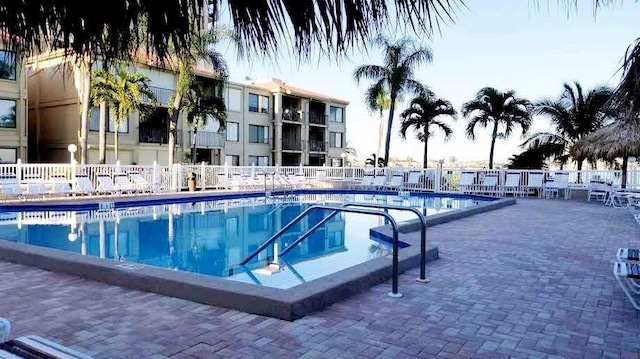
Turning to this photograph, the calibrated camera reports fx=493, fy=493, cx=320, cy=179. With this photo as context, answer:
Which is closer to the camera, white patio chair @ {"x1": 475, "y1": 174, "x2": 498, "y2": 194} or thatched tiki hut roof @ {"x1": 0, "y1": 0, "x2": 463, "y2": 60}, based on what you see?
thatched tiki hut roof @ {"x1": 0, "y1": 0, "x2": 463, "y2": 60}

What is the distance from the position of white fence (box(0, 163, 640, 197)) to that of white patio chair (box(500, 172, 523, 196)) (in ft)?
Result: 0.71

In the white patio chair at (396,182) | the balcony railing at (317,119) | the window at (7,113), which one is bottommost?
the white patio chair at (396,182)

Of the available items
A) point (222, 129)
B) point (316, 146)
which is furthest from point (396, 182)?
point (316, 146)

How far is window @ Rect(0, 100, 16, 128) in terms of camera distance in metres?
20.8

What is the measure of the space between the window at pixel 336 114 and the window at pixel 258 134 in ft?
22.3

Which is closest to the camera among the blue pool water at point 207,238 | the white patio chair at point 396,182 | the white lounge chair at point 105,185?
the blue pool water at point 207,238

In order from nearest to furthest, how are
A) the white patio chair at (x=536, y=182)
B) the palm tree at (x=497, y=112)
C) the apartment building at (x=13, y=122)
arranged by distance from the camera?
the white patio chair at (x=536, y=182) → the apartment building at (x=13, y=122) → the palm tree at (x=497, y=112)

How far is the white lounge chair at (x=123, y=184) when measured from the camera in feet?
51.6

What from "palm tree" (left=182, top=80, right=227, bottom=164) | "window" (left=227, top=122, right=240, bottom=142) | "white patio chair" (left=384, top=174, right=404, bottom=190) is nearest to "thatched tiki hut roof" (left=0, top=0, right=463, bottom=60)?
"white patio chair" (left=384, top=174, right=404, bottom=190)

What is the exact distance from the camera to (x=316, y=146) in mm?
36406

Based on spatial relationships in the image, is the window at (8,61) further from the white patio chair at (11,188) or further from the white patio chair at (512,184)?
the white patio chair at (512,184)

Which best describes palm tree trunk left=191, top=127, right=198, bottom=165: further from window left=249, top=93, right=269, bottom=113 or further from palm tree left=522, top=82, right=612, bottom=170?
palm tree left=522, top=82, right=612, bottom=170

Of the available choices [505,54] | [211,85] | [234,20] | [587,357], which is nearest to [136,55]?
[234,20]

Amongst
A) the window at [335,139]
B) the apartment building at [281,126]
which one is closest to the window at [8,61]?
the apartment building at [281,126]
